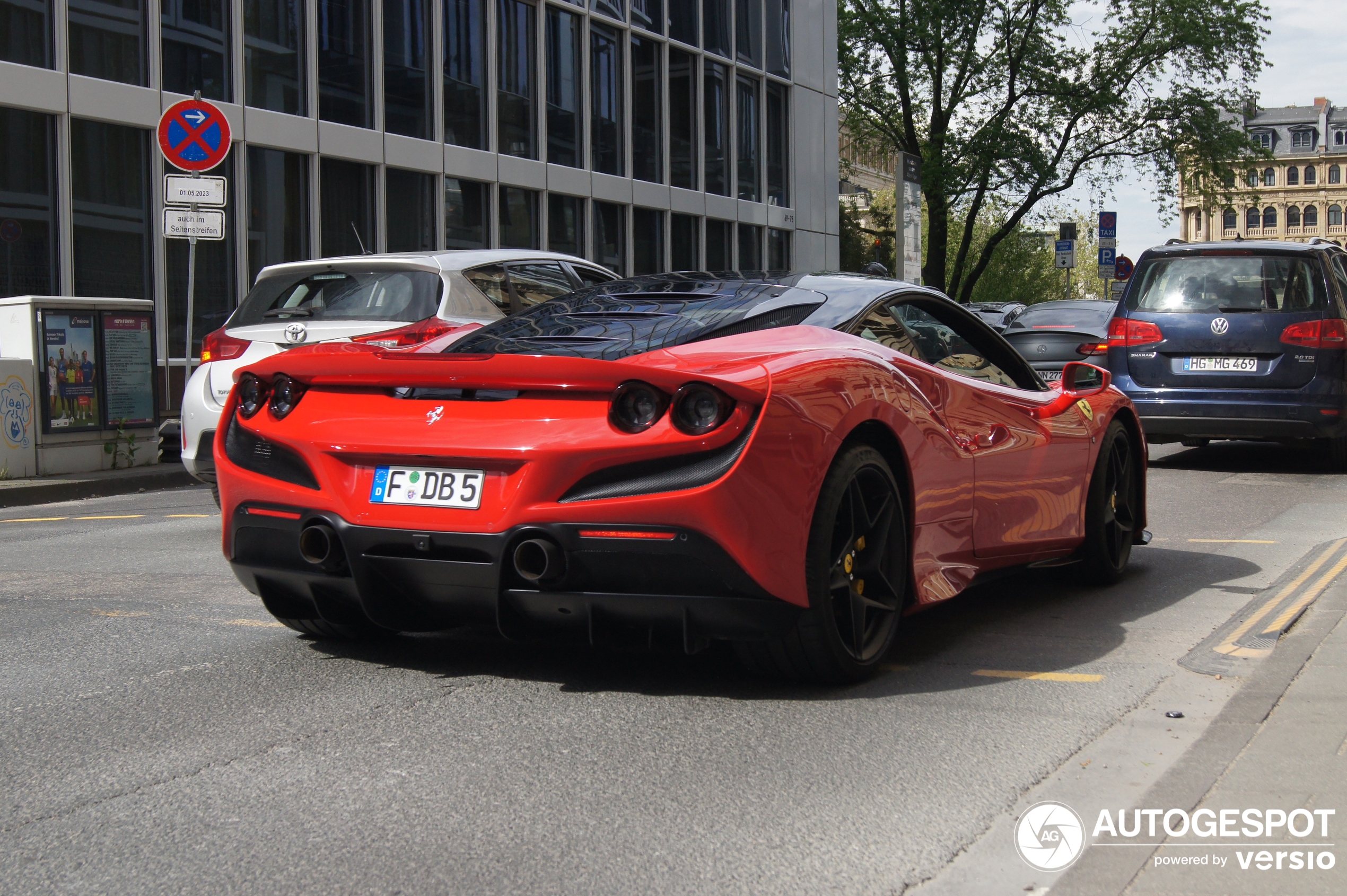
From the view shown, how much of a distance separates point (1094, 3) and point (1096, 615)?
3890 cm

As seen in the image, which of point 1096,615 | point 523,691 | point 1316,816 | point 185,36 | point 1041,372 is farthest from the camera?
point 185,36

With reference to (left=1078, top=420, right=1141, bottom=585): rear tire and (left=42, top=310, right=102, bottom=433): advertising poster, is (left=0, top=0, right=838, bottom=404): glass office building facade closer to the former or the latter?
(left=42, top=310, right=102, bottom=433): advertising poster

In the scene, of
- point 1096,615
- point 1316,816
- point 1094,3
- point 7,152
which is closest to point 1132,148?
point 1094,3

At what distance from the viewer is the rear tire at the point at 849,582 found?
414 centimetres

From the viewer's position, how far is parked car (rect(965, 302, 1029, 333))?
20.5 m

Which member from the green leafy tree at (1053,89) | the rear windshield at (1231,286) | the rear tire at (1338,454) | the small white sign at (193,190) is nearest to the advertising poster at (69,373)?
the small white sign at (193,190)

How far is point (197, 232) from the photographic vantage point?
13672 millimetres

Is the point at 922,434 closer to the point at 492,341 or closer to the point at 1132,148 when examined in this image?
the point at 492,341

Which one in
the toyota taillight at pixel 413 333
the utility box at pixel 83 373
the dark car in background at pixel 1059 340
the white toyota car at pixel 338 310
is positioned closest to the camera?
the toyota taillight at pixel 413 333

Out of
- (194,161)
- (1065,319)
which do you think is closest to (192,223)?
(194,161)

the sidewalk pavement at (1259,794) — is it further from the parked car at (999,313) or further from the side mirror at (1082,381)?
the parked car at (999,313)

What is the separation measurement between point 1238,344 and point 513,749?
376 inches

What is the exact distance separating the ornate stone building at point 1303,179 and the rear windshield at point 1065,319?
144 m

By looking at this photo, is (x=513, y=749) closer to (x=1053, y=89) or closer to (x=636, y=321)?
(x=636, y=321)
